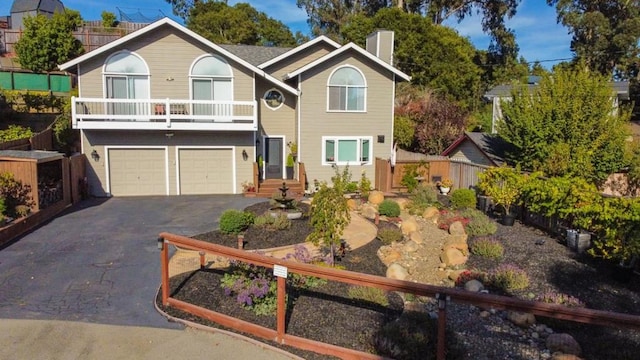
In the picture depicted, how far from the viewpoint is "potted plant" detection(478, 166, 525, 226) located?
51.1 ft

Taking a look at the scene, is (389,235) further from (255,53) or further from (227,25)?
(227,25)

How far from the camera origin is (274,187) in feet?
70.5

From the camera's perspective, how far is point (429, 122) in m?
28.3

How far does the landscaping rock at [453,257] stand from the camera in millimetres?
12344

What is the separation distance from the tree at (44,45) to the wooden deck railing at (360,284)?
27.1 meters

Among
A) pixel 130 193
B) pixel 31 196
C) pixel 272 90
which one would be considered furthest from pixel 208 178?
pixel 31 196

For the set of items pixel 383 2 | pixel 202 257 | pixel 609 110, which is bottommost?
pixel 202 257

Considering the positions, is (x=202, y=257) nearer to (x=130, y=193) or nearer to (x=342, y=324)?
(x=342, y=324)

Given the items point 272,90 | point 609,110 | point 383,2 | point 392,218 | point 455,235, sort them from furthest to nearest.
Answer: point 383,2, point 272,90, point 609,110, point 392,218, point 455,235

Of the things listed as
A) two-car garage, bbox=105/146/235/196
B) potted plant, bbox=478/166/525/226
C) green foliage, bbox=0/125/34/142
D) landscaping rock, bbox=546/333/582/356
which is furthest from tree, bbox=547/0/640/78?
green foliage, bbox=0/125/34/142

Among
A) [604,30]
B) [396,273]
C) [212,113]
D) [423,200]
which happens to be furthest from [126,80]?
[604,30]

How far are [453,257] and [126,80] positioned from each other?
15.6 m

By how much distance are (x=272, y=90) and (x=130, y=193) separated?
8043 millimetres

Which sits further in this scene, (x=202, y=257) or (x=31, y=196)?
(x=31, y=196)
